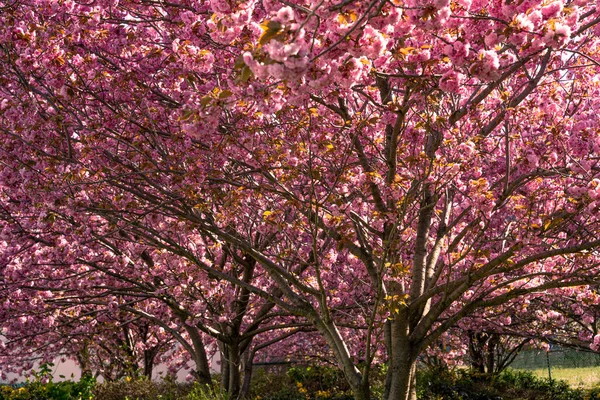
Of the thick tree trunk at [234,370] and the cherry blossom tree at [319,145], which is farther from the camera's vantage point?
the thick tree trunk at [234,370]

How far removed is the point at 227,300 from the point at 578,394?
831cm

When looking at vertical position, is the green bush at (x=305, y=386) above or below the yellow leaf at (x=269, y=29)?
below

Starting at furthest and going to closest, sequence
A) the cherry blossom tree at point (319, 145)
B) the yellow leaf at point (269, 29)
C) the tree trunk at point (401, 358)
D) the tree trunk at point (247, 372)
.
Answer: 1. the tree trunk at point (247, 372)
2. the tree trunk at point (401, 358)
3. the cherry blossom tree at point (319, 145)
4. the yellow leaf at point (269, 29)

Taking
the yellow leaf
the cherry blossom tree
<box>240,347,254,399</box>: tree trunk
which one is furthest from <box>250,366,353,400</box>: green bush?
the yellow leaf

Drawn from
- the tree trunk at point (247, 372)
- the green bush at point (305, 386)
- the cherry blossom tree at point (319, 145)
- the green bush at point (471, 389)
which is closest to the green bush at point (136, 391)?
the tree trunk at point (247, 372)

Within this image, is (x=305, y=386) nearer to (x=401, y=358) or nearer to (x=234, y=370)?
(x=234, y=370)

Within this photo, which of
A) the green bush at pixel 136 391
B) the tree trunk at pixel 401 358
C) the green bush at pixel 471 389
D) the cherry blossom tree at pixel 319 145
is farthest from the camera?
the green bush at pixel 136 391

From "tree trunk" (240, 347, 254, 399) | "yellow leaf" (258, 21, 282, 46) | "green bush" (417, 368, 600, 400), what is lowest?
"green bush" (417, 368, 600, 400)

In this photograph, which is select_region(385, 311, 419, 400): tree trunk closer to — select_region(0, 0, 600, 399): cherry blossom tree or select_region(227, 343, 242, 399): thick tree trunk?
select_region(0, 0, 600, 399): cherry blossom tree

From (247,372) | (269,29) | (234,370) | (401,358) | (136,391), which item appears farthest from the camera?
(136,391)

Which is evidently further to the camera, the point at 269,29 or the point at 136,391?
the point at 136,391

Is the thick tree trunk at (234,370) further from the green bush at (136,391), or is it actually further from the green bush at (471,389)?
the green bush at (471,389)

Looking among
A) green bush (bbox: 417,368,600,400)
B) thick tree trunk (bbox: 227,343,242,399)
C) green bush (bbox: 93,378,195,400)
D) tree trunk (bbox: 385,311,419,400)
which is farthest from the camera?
green bush (bbox: 93,378,195,400)

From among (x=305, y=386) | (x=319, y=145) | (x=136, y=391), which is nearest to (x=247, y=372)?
(x=305, y=386)
